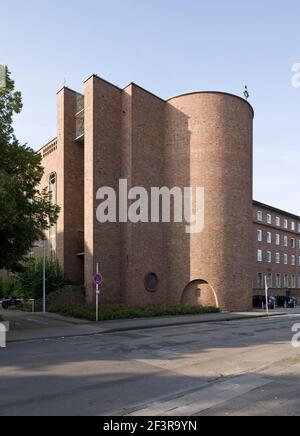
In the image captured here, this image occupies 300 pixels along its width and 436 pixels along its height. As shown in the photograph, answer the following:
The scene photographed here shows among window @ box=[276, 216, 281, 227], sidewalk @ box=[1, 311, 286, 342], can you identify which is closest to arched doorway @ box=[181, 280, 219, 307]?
sidewalk @ box=[1, 311, 286, 342]

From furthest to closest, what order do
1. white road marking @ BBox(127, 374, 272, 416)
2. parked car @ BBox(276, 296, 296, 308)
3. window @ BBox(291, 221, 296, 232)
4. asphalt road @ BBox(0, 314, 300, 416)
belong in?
window @ BBox(291, 221, 296, 232) → parked car @ BBox(276, 296, 296, 308) → asphalt road @ BBox(0, 314, 300, 416) → white road marking @ BBox(127, 374, 272, 416)

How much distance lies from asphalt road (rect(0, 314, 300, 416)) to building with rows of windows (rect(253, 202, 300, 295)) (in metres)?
41.1

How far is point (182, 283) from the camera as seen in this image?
119ft

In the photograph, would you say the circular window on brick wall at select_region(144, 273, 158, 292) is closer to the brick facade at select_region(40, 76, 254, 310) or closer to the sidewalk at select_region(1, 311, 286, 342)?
the brick facade at select_region(40, 76, 254, 310)

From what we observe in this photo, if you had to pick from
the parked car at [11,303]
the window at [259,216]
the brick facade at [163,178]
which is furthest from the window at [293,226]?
the parked car at [11,303]

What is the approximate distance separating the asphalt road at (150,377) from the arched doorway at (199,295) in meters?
18.9

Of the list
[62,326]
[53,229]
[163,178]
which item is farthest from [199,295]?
[62,326]

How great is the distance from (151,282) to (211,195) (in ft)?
27.9

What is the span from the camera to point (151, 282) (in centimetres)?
3538

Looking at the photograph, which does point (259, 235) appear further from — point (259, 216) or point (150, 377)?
point (150, 377)

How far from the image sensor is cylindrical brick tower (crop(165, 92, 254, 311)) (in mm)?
35844

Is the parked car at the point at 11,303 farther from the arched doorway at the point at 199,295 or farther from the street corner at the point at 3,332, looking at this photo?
the arched doorway at the point at 199,295

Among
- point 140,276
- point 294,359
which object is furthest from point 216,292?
point 294,359

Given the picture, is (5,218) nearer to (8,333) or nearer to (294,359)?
(8,333)
